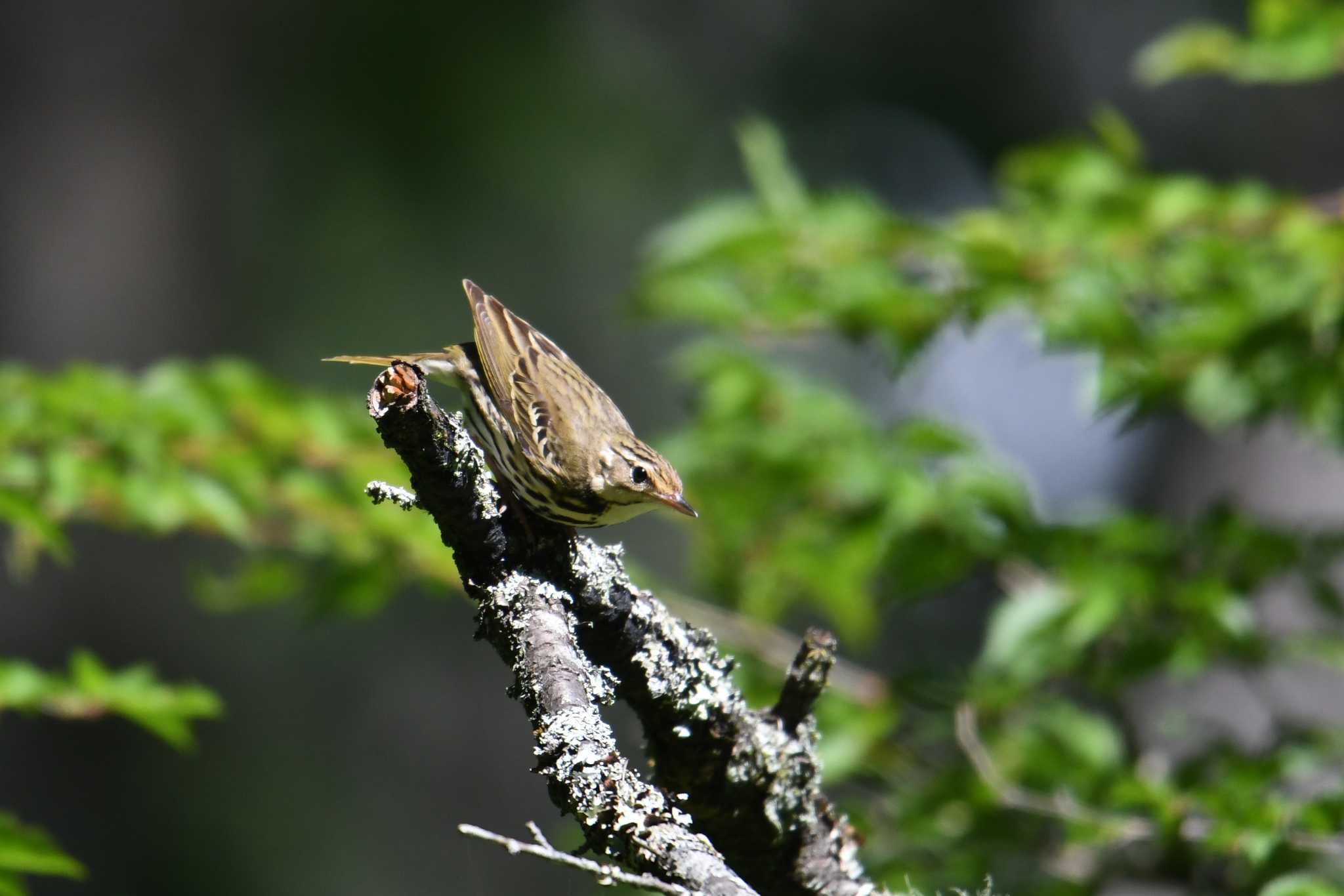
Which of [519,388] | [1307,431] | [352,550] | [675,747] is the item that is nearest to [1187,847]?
[1307,431]

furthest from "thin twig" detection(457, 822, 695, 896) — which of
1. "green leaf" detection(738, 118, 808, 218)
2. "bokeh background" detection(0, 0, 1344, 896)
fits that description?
"bokeh background" detection(0, 0, 1344, 896)

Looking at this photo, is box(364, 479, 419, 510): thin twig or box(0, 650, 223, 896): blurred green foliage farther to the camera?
box(0, 650, 223, 896): blurred green foliage

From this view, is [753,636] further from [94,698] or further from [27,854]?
[27,854]

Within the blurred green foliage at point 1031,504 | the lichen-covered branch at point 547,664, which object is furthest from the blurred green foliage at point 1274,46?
the lichen-covered branch at point 547,664

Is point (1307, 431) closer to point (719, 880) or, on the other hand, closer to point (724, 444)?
point (724, 444)

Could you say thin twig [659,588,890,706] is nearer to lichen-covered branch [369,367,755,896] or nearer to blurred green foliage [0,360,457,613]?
blurred green foliage [0,360,457,613]

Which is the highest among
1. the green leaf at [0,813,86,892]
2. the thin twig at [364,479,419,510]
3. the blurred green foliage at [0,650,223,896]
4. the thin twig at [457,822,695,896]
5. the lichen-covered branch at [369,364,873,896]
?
the blurred green foliage at [0,650,223,896]
